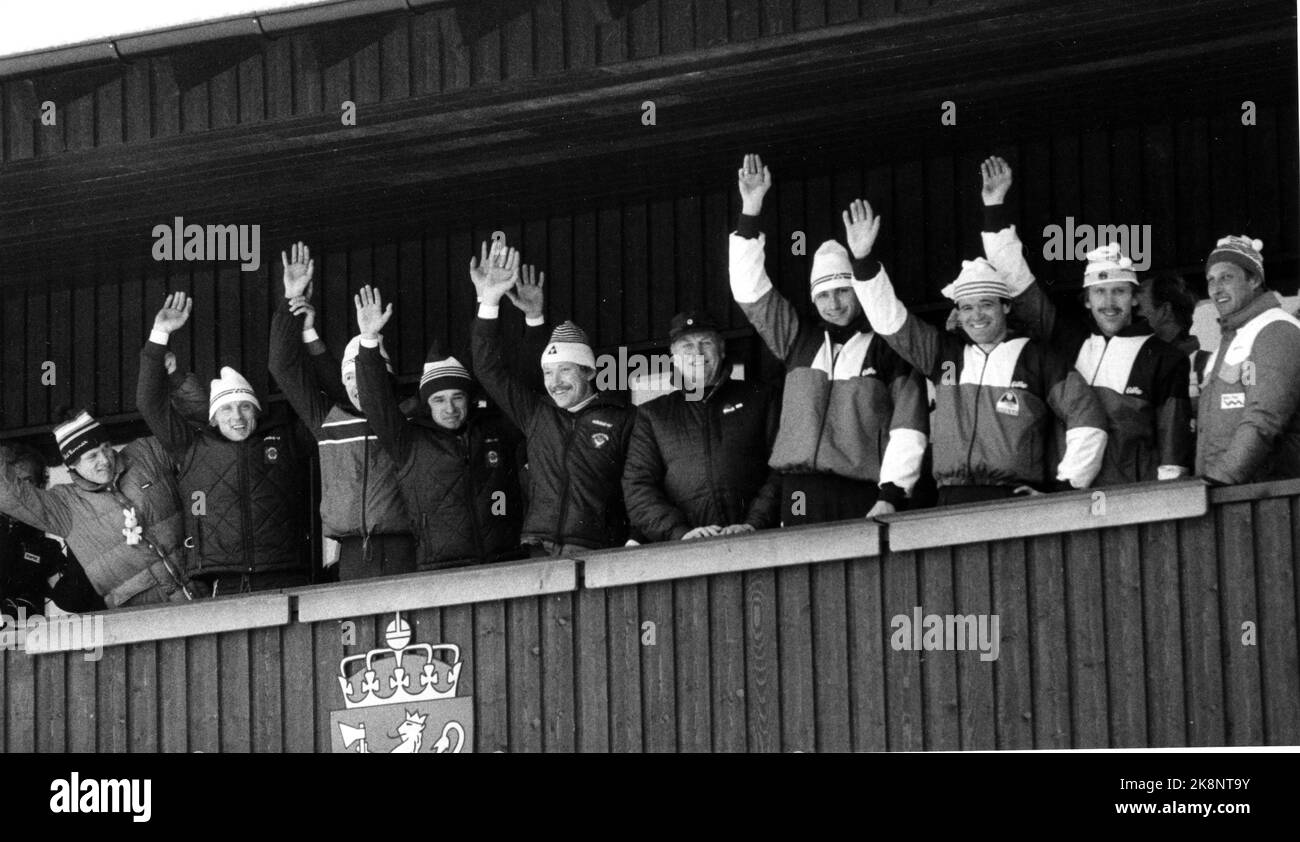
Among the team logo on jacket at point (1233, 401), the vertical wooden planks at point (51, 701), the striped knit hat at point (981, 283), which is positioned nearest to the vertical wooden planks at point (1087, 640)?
the team logo on jacket at point (1233, 401)

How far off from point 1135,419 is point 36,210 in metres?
6.76

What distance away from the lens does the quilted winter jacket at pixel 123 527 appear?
13.1 metres

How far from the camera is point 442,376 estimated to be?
40.9ft

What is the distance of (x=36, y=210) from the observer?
1427 centimetres

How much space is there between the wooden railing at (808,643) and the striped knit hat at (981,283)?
3.64 feet

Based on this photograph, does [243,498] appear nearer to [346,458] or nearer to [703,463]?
[346,458]

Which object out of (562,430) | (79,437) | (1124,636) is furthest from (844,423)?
(79,437)

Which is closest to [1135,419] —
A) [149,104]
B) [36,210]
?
[149,104]

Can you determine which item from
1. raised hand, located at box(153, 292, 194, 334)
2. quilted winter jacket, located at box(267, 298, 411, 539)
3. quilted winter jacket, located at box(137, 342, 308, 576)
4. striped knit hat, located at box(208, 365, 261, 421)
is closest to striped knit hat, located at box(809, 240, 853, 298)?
quilted winter jacket, located at box(267, 298, 411, 539)

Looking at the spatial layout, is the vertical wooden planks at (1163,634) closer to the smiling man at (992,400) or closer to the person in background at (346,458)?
the smiling man at (992,400)

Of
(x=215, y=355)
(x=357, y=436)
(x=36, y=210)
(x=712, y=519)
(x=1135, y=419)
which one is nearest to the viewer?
(x=1135, y=419)

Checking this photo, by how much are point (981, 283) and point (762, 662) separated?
1.93m
